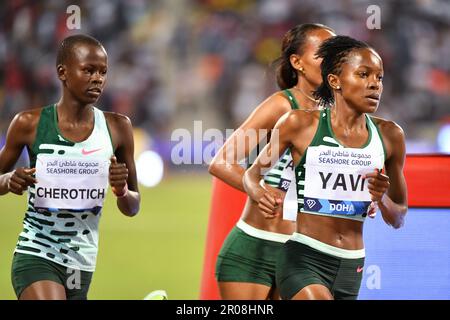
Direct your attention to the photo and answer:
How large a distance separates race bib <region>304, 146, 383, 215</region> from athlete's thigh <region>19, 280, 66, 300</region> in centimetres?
138

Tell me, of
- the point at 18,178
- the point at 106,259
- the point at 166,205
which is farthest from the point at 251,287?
the point at 166,205

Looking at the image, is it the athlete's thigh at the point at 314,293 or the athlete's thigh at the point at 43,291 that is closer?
the athlete's thigh at the point at 314,293

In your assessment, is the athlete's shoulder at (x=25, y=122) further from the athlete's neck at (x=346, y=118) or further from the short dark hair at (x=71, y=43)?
the athlete's neck at (x=346, y=118)

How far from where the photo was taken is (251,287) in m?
5.82

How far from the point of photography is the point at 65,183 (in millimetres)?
5465

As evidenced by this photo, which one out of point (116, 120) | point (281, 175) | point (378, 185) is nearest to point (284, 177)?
point (281, 175)

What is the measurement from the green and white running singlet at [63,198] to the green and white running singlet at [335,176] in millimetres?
1152

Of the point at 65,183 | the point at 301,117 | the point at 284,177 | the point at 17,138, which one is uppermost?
the point at 301,117

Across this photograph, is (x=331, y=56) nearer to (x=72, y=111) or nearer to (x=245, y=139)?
(x=245, y=139)

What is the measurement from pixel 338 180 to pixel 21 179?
165cm

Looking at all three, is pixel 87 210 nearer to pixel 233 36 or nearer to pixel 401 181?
pixel 401 181

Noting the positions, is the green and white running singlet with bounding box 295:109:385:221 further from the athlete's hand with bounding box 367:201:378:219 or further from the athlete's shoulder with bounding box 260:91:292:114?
the athlete's shoulder with bounding box 260:91:292:114

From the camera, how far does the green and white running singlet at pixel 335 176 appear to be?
203 inches

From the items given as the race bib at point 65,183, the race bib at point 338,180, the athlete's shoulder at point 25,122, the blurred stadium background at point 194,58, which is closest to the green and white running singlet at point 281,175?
the race bib at point 338,180
